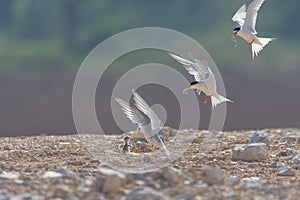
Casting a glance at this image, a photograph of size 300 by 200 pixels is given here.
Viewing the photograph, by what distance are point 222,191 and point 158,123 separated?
2.55 meters

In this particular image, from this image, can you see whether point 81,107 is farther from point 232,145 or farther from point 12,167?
point 12,167

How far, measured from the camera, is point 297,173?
6848 mm

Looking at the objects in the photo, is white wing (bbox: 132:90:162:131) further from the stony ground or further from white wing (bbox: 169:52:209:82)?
white wing (bbox: 169:52:209:82)

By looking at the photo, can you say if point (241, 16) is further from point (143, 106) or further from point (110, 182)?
point (110, 182)

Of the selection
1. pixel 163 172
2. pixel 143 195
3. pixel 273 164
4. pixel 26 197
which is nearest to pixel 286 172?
pixel 273 164

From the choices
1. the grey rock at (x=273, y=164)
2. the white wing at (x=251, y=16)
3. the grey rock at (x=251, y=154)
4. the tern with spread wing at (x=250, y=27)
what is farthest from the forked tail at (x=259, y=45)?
the grey rock at (x=273, y=164)

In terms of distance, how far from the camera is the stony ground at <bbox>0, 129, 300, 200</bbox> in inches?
199

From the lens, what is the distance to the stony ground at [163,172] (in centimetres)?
505

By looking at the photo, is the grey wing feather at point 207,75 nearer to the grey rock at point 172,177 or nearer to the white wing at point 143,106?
the white wing at point 143,106

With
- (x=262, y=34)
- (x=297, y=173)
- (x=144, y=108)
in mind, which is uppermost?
(x=262, y=34)

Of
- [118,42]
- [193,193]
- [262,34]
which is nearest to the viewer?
[193,193]

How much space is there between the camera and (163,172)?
17.3 ft

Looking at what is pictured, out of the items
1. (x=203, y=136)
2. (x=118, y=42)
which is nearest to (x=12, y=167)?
(x=203, y=136)

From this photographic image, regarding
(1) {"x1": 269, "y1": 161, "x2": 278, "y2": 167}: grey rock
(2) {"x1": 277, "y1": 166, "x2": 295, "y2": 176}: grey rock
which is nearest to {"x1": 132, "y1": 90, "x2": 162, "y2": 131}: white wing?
(1) {"x1": 269, "y1": 161, "x2": 278, "y2": 167}: grey rock
